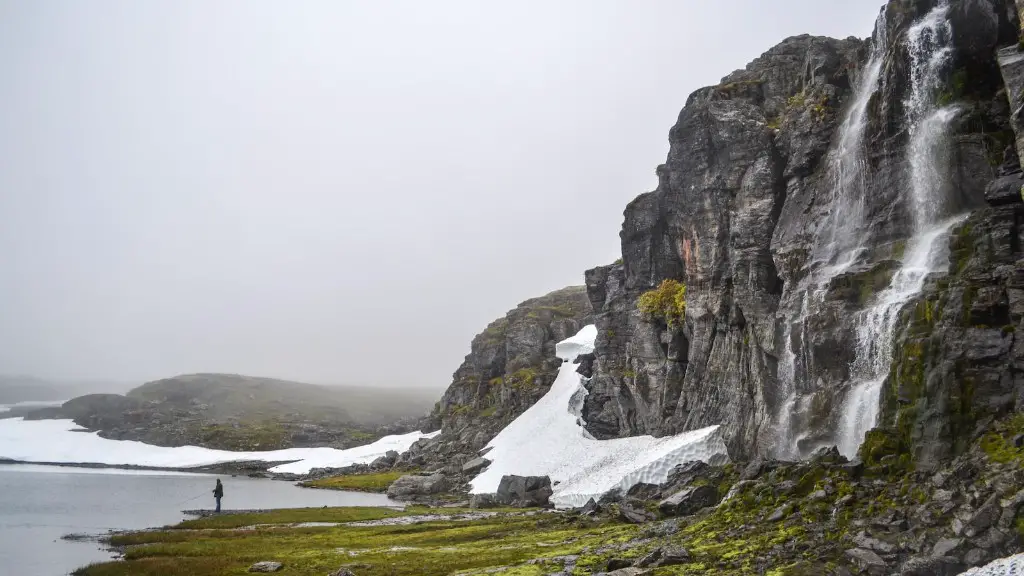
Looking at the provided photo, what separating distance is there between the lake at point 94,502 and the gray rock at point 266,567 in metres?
11.4

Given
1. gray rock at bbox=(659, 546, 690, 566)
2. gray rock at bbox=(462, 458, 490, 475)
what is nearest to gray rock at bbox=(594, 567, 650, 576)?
gray rock at bbox=(659, 546, 690, 566)

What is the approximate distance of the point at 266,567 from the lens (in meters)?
31.2

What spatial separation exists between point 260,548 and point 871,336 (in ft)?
137

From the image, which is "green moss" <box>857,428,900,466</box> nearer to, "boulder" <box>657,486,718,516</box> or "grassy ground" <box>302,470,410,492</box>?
"boulder" <box>657,486,718,516</box>

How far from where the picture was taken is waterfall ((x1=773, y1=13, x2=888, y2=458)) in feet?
133

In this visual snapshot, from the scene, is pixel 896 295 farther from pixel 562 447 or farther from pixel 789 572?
pixel 562 447

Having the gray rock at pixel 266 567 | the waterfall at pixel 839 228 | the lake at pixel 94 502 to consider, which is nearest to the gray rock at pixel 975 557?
the waterfall at pixel 839 228

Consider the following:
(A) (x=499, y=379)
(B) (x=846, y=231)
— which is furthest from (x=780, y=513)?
(A) (x=499, y=379)

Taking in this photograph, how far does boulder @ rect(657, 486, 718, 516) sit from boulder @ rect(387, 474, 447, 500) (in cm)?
4193

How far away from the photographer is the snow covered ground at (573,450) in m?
50.1

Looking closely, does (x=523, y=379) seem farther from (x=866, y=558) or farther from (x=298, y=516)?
(x=866, y=558)

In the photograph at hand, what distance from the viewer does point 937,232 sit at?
1373 inches

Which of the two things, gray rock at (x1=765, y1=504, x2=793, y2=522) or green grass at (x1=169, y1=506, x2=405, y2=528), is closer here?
gray rock at (x1=765, y1=504, x2=793, y2=522)

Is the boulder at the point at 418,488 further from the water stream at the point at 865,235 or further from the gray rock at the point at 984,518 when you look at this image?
the gray rock at the point at 984,518
